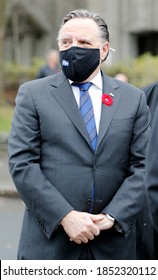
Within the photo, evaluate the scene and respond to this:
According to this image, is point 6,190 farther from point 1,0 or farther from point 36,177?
point 1,0

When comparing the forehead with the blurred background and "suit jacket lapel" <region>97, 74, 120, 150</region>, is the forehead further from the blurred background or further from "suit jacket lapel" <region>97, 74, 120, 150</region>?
the blurred background

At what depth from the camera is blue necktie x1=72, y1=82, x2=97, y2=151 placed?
14.2 ft

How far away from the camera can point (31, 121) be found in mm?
4293

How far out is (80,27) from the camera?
4422 millimetres

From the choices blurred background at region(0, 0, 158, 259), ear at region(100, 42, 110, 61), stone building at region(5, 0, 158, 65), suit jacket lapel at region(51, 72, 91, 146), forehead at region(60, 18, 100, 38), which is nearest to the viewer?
suit jacket lapel at region(51, 72, 91, 146)

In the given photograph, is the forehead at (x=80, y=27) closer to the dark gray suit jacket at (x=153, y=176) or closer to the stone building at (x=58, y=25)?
the dark gray suit jacket at (x=153, y=176)

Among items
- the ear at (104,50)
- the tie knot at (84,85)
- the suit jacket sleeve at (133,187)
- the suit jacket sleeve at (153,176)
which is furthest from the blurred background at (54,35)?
the suit jacket sleeve at (153,176)

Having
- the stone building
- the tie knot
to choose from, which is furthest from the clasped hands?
the stone building

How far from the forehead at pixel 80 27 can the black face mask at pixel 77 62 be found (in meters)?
0.09

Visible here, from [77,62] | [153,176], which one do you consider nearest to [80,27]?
[77,62]

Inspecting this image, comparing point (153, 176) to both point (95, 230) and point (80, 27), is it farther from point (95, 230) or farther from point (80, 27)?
point (80, 27)

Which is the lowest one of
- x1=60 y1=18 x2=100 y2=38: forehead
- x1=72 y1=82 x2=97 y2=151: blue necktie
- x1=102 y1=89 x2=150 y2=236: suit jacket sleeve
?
x1=102 y1=89 x2=150 y2=236: suit jacket sleeve

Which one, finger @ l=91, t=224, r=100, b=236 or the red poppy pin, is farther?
the red poppy pin
